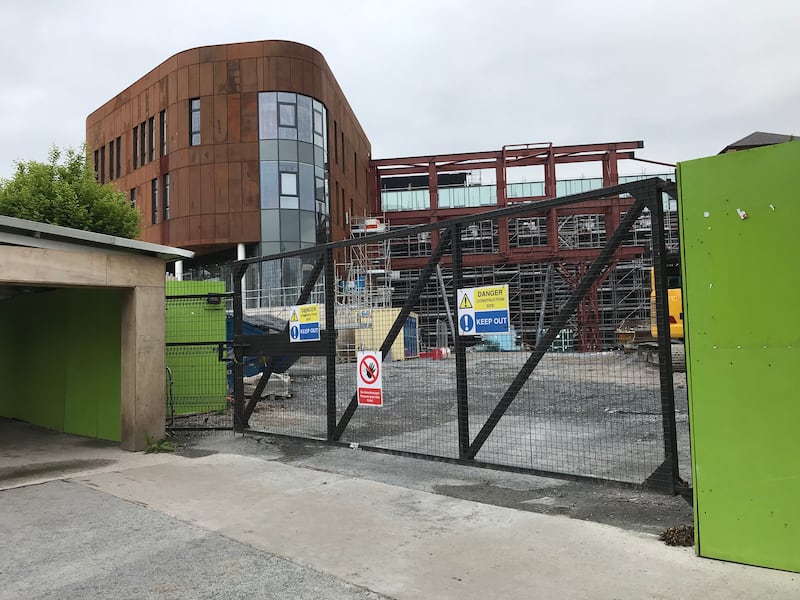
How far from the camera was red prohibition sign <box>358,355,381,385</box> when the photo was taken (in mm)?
6977

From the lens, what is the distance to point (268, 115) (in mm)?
31125

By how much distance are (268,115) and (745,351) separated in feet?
99.5

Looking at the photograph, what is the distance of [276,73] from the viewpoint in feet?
102

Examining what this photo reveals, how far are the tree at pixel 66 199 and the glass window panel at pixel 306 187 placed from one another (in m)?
9.30

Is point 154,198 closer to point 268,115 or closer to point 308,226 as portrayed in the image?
point 268,115

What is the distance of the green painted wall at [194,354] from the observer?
1116 centimetres

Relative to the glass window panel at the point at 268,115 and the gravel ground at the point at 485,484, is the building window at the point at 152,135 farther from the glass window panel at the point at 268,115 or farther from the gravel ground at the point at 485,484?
the gravel ground at the point at 485,484

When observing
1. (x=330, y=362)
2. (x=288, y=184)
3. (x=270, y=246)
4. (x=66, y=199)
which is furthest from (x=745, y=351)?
(x=288, y=184)

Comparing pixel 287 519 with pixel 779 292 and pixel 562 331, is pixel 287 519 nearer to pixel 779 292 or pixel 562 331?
pixel 562 331

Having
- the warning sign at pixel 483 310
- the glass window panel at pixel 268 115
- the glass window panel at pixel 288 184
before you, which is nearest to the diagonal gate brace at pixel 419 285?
the warning sign at pixel 483 310

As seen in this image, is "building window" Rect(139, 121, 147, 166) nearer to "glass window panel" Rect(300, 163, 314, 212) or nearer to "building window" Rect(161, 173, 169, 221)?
"building window" Rect(161, 173, 169, 221)

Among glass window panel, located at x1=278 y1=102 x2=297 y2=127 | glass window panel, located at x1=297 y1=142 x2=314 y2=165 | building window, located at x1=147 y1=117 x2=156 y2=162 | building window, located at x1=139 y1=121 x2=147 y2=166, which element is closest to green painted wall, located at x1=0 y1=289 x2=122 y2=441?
glass window panel, located at x1=297 y1=142 x2=314 y2=165

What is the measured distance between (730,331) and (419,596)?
2.56 m

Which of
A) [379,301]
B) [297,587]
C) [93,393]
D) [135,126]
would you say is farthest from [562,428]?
[135,126]
